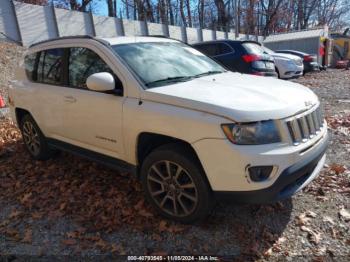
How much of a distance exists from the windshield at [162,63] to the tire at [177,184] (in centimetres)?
76

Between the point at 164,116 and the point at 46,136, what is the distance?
2.45 metres

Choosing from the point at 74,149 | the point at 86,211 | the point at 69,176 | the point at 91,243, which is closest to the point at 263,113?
the point at 91,243

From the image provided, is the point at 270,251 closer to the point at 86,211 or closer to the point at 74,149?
the point at 86,211

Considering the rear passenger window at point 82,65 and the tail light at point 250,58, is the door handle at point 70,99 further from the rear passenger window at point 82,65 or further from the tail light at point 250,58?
the tail light at point 250,58

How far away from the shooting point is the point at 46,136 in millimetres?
4773

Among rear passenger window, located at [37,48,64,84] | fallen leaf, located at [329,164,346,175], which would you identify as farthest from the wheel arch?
fallen leaf, located at [329,164,346,175]

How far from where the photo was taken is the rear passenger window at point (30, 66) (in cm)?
489

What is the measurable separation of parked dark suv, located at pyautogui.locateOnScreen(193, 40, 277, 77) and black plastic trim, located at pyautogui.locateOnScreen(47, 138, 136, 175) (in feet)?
18.3

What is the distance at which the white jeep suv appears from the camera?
2756 millimetres

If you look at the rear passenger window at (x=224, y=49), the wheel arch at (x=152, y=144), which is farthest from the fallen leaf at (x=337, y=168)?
the rear passenger window at (x=224, y=49)

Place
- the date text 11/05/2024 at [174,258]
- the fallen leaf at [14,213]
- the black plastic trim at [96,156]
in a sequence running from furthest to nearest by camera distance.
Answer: the fallen leaf at [14,213], the black plastic trim at [96,156], the date text 11/05/2024 at [174,258]

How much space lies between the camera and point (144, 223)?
3.41m

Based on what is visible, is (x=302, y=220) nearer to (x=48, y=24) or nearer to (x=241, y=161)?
(x=241, y=161)

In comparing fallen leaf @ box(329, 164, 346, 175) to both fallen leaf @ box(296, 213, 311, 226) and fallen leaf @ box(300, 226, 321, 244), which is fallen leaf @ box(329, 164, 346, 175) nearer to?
fallen leaf @ box(296, 213, 311, 226)
